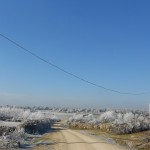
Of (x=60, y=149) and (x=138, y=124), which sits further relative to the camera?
(x=138, y=124)

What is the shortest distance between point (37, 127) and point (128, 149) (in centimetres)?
4855

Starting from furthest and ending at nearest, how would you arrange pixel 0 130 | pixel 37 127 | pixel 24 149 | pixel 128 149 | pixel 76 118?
pixel 76 118 → pixel 37 127 → pixel 0 130 → pixel 128 149 → pixel 24 149

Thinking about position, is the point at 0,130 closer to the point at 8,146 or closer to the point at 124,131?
the point at 8,146

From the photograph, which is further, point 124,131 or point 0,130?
point 124,131

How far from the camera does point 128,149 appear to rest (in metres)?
45.0

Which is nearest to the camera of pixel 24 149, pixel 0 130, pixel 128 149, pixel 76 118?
pixel 24 149

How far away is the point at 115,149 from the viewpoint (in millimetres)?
43062

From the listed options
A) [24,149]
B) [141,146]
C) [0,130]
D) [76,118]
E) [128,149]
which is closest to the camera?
[24,149]

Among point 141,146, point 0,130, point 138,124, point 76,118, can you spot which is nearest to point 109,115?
point 76,118

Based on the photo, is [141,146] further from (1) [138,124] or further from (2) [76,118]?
(2) [76,118]

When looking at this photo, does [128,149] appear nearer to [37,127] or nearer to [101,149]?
[101,149]

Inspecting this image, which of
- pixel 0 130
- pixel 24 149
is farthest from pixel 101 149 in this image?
pixel 0 130

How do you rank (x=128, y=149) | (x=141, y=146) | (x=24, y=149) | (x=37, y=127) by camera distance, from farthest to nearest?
1. (x=37, y=127)
2. (x=141, y=146)
3. (x=128, y=149)
4. (x=24, y=149)

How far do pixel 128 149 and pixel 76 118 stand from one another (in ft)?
491
